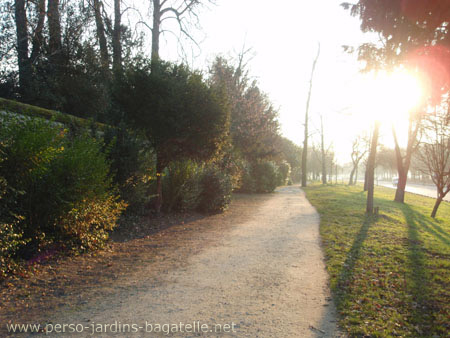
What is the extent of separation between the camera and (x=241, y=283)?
14.7 feet

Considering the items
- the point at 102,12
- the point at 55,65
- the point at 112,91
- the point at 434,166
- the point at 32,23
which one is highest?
the point at 102,12

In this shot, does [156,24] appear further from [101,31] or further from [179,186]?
[179,186]

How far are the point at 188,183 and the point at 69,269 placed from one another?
5.79m

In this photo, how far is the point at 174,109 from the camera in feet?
26.5

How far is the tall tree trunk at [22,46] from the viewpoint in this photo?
11742mm

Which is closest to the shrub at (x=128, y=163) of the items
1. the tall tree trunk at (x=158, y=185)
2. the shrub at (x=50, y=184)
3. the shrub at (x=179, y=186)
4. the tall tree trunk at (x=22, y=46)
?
the tall tree trunk at (x=158, y=185)

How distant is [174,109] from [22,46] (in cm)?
853

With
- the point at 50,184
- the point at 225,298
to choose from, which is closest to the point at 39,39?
the point at 50,184

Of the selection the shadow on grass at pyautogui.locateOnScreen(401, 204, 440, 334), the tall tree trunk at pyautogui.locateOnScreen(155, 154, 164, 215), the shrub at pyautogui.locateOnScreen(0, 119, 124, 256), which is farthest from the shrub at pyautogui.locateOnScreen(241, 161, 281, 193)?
the shrub at pyautogui.locateOnScreen(0, 119, 124, 256)

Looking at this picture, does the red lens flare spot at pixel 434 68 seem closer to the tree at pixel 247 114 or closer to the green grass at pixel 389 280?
the green grass at pixel 389 280

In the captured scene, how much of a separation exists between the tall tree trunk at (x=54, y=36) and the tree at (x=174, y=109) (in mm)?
6380

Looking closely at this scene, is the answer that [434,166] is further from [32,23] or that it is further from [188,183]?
[32,23]

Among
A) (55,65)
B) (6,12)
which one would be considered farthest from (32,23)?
(55,65)

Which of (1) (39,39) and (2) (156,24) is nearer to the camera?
(1) (39,39)
